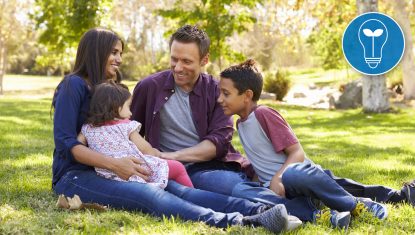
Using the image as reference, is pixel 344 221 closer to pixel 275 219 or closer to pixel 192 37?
pixel 275 219

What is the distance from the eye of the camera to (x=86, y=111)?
3.97m

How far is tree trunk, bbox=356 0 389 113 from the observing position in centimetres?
1323

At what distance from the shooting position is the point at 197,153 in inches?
166

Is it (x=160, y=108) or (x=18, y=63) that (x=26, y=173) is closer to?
(x=160, y=108)

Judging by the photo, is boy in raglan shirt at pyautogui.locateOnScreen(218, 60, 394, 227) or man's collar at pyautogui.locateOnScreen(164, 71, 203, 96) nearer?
boy in raglan shirt at pyautogui.locateOnScreen(218, 60, 394, 227)

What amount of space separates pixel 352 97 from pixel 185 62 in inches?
541

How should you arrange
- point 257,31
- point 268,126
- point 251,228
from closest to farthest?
point 251,228 < point 268,126 < point 257,31

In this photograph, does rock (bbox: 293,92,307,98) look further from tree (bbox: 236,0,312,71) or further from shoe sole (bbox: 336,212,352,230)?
shoe sole (bbox: 336,212,352,230)

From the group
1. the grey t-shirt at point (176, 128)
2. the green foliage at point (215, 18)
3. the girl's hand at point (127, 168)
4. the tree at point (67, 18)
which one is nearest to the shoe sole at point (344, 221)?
the girl's hand at point (127, 168)

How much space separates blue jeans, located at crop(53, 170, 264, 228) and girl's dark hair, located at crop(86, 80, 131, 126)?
37 centimetres

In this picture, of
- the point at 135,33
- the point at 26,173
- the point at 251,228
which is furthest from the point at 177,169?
the point at 135,33

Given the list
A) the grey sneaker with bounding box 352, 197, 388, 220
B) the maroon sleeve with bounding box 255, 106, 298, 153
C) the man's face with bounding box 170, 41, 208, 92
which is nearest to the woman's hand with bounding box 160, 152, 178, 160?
the man's face with bounding box 170, 41, 208, 92

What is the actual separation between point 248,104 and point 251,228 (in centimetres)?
109

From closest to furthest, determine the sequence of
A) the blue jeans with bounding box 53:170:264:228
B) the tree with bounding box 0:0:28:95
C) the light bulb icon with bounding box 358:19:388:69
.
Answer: the blue jeans with bounding box 53:170:264:228 < the light bulb icon with bounding box 358:19:388:69 < the tree with bounding box 0:0:28:95
